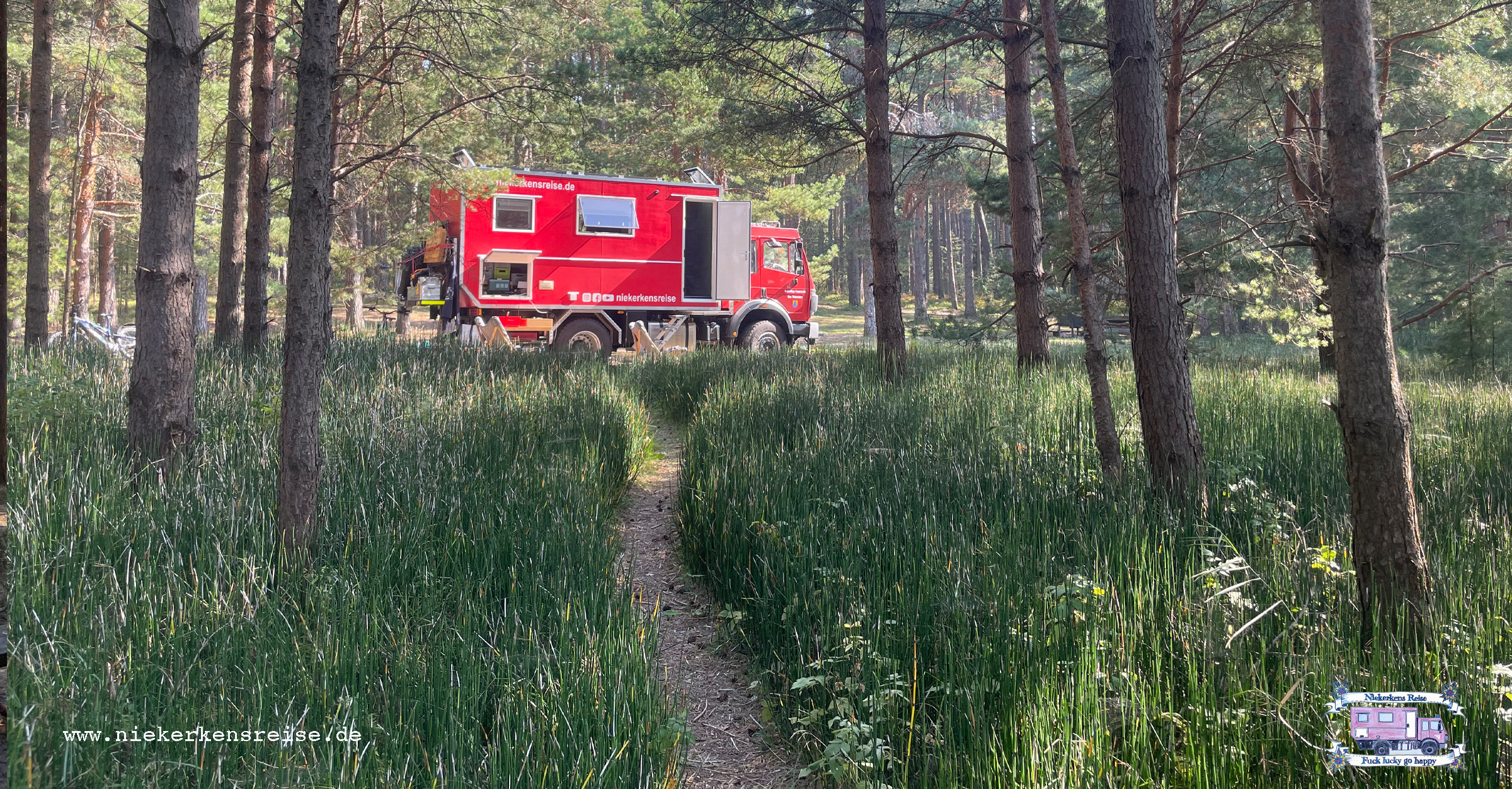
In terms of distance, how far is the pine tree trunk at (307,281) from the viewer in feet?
12.4

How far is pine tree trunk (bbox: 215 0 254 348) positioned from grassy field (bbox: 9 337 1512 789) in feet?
15.1

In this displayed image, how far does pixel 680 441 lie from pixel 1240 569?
269 inches

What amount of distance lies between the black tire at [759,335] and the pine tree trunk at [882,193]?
7.94 meters

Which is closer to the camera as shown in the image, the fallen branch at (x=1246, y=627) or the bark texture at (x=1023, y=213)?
the fallen branch at (x=1246, y=627)

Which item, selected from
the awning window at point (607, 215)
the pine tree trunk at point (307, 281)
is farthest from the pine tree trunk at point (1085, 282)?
the awning window at point (607, 215)

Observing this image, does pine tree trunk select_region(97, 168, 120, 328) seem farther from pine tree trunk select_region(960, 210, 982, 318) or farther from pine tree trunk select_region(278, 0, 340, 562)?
pine tree trunk select_region(960, 210, 982, 318)

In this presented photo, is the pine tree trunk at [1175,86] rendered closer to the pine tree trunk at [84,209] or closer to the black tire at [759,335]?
the black tire at [759,335]

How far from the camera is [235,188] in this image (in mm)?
10297

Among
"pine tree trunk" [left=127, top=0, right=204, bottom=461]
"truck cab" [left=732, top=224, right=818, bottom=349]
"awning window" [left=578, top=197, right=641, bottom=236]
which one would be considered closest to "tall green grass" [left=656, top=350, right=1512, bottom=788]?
"pine tree trunk" [left=127, top=0, right=204, bottom=461]

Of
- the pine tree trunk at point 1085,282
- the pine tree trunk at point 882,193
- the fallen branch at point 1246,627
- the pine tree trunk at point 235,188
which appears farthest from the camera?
the pine tree trunk at point 235,188

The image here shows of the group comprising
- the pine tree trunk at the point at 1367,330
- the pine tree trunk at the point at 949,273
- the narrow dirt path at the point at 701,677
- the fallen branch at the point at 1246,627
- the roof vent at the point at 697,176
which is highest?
the pine tree trunk at the point at 949,273

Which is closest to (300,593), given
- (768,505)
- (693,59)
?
(768,505)

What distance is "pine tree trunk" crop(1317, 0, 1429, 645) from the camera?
3193 mm

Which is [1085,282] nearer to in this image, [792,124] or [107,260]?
[792,124]
